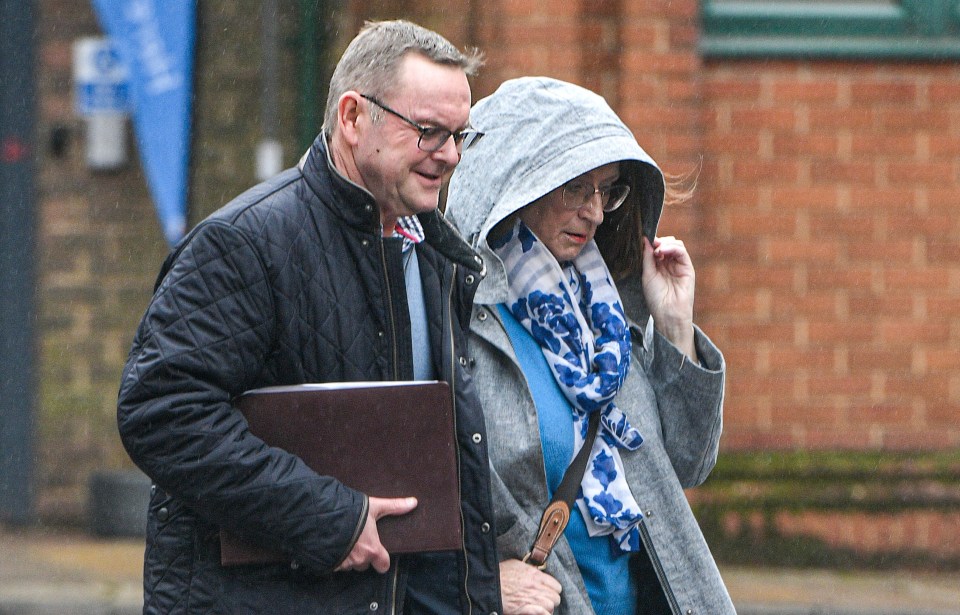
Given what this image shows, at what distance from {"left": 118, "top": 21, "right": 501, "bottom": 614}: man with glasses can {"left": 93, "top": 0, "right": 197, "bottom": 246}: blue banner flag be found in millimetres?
A: 4974

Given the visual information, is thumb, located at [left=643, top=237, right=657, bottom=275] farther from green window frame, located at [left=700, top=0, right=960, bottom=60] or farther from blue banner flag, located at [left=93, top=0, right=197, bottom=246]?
blue banner flag, located at [left=93, top=0, right=197, bottom=246]

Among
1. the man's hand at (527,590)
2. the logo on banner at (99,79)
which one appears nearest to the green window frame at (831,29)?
the logo on banner at (99,79)

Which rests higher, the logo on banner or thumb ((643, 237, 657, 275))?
thumb ((643, 237, 657, 275))

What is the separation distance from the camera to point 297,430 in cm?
256

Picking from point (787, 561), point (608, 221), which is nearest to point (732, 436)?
point (787, 561)

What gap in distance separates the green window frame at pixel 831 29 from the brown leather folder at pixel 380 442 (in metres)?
4.62

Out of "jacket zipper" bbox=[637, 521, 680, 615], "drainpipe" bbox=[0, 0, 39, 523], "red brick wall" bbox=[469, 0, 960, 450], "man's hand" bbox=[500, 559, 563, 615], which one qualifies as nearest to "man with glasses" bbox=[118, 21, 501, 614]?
"man's hand" bbox=[500, 559, 563, 615]

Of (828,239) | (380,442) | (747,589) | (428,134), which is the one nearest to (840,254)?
(828,239)

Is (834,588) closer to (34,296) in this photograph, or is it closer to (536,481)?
(536,481)

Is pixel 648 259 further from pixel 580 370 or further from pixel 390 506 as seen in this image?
pixel 390 506

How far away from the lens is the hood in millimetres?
3127

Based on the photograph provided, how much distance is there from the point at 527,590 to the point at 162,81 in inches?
206

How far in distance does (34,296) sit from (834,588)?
452 centimetres

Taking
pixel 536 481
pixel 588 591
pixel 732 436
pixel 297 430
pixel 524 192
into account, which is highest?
pixel 524 192
